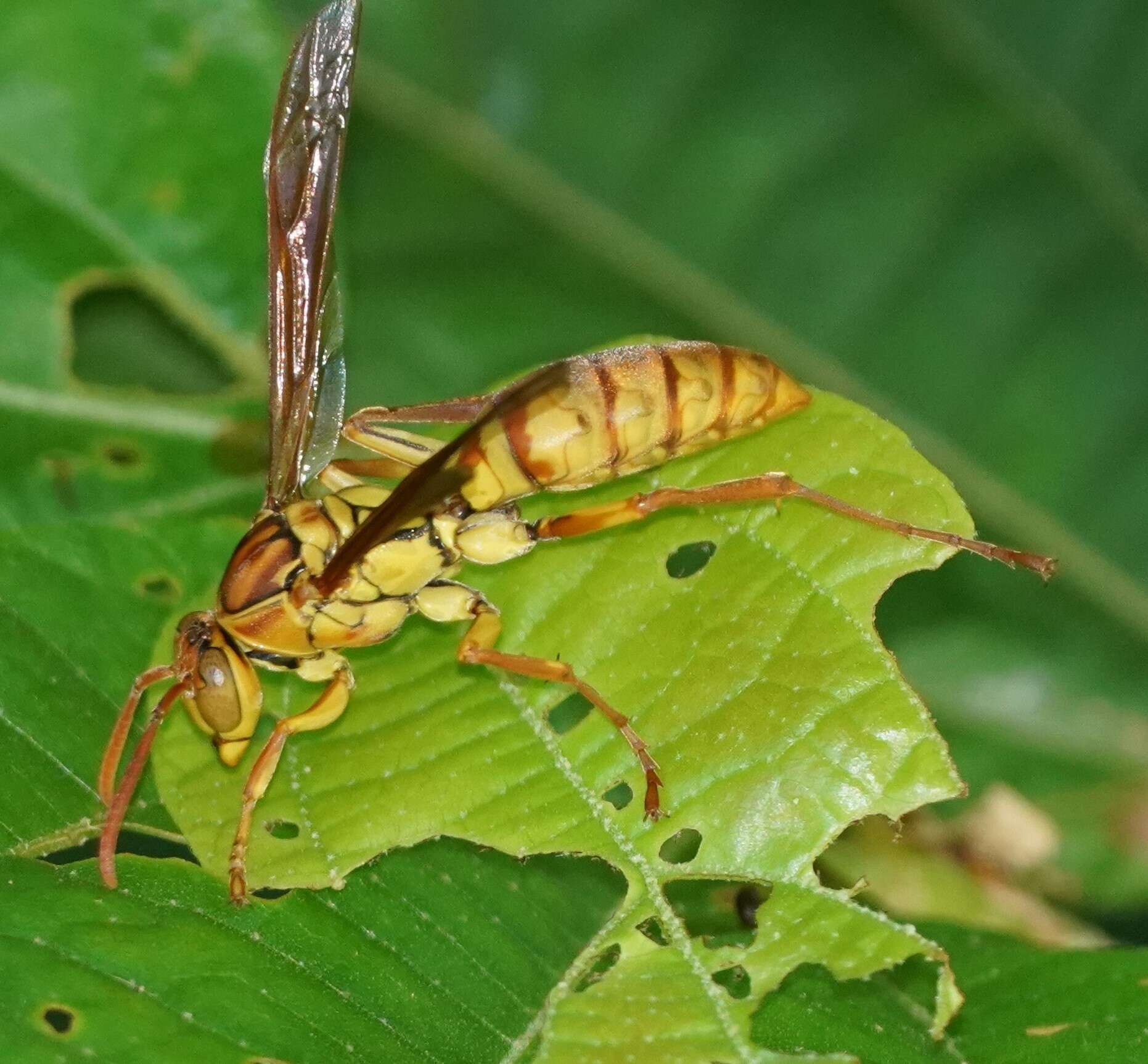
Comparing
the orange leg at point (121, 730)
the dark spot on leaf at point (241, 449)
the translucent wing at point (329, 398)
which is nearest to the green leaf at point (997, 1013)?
the orange leg at point (121, 730)

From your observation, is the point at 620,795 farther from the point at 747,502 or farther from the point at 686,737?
the point at 747,502

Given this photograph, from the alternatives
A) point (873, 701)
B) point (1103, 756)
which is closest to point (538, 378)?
point (873, 701)

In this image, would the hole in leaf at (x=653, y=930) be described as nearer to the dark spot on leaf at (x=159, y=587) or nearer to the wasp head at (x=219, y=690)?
the wasp head at (x=219, y=690)

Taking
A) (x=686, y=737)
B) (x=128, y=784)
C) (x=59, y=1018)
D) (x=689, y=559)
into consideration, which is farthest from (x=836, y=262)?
A: (x=59, y=1018)

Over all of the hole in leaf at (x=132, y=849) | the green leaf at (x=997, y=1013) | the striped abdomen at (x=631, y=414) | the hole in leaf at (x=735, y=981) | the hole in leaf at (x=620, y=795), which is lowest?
the green leaf at (x=997, y=1013)

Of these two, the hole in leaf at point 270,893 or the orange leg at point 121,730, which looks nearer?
the hole in leaf at point 270,893

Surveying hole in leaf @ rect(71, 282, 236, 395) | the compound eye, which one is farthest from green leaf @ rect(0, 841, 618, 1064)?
hole in leaf @ rect(71, 282, 236, 395)
